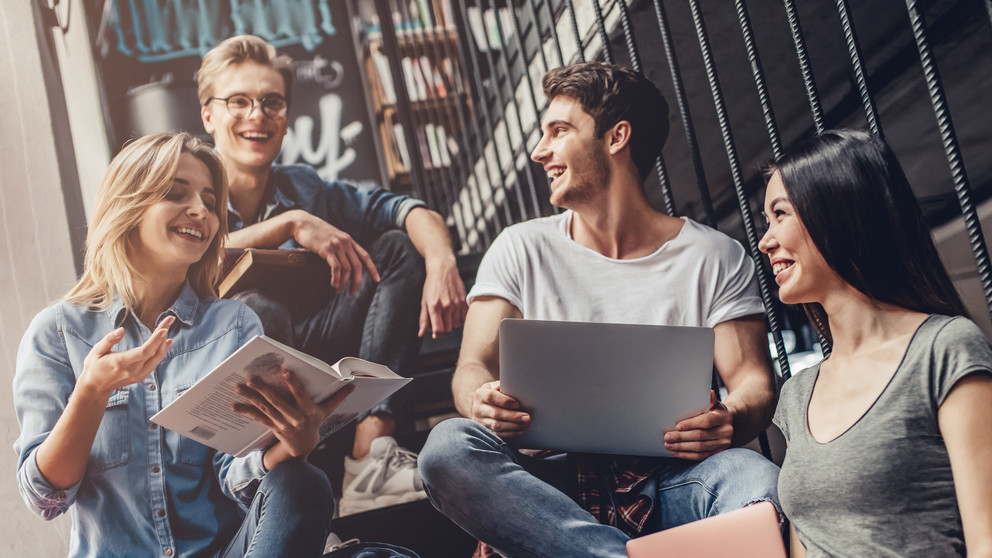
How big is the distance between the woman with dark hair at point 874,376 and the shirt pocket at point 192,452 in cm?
112

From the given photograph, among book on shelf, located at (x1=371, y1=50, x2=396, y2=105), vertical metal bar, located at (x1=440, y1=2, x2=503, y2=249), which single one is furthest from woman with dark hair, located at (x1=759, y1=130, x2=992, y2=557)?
vertical metal bar, located at (x1=440, y1=2, x2=503, y2=249)

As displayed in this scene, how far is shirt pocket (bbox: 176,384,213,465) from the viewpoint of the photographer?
1.61 metres

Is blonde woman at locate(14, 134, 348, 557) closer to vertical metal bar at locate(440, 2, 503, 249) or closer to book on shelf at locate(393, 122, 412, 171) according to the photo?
book on shelf at locate(393, 122, 412, 171)

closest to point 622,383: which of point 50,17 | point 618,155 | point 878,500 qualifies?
point 878,500

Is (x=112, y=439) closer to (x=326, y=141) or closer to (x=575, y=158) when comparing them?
(x=326, y=141)

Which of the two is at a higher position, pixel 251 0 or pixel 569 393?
pixel 251 0

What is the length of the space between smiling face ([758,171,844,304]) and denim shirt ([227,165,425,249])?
0.96 m

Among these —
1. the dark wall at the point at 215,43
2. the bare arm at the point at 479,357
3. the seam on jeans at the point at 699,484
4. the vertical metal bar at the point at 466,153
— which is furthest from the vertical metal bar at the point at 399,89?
the seam on jeans at the point at 699,484

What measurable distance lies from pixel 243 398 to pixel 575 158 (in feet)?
2.79

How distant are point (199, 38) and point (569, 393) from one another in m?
1.33

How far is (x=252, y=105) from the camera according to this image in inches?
76.2

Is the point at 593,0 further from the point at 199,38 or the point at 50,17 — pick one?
the point at 50,17

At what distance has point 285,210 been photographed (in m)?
1.91

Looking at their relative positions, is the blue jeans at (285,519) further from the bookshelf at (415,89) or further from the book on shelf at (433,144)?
the book on shelf at (433,144)
